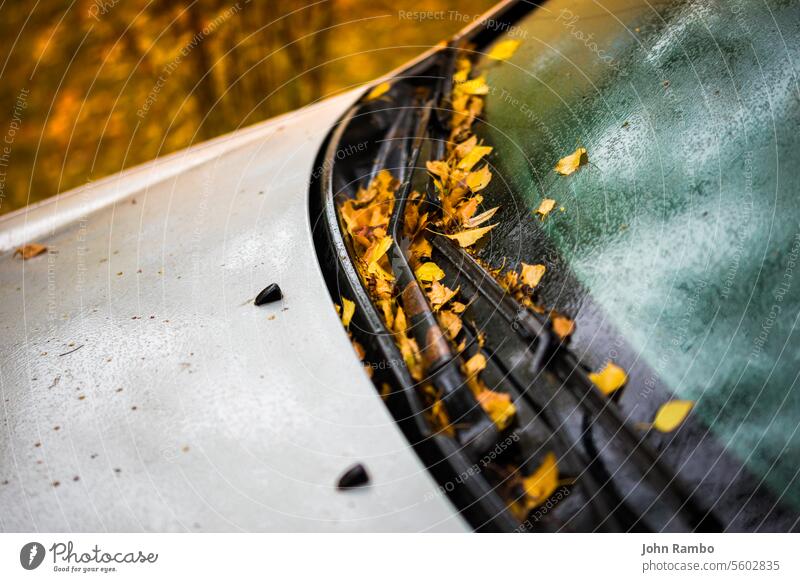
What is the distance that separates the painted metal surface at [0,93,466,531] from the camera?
0.47 meters

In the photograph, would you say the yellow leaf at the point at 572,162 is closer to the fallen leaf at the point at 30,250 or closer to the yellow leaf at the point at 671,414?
the yellow leaf at the point at 671,414

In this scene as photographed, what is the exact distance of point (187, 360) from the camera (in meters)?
0.56

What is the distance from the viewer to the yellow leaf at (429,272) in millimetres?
591

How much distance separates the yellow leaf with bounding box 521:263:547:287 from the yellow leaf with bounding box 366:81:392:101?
0.47 m

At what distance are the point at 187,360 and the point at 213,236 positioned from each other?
21cm

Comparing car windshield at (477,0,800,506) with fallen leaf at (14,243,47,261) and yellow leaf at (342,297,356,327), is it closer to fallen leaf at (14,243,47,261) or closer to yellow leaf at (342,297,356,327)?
yellow leaf at (342,297,356,327)

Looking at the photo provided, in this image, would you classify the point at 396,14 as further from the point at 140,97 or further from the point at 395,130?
the point at 395,130

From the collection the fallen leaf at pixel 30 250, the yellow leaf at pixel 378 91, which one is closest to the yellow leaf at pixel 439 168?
the yellow leaf at pixel 378 91

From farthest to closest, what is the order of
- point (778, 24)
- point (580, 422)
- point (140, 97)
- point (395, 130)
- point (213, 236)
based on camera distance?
1. point (140, 97)
2. point (395, 130)
3. point (213, 236)
4. point (778, 24)
5. point (580, 422)

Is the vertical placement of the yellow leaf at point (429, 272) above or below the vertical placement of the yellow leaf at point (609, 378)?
above

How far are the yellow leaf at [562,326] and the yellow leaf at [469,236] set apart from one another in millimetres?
139

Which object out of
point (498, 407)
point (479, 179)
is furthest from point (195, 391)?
point (479, 179)
